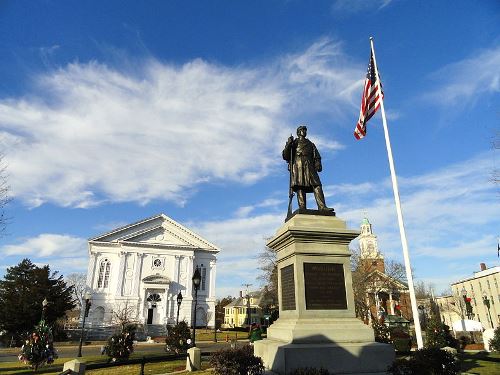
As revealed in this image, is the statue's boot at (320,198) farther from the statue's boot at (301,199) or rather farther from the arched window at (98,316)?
the arched window at (98,316)

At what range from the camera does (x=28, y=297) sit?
45.9 m

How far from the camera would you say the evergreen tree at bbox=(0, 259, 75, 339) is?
45.0m

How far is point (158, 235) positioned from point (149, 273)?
6.43m

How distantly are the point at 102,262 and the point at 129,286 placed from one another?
6.07 m

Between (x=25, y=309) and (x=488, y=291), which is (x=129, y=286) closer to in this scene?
(x=25, y=309)

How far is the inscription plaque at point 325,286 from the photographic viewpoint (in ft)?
29.7

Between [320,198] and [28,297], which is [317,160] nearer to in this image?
[320,198]

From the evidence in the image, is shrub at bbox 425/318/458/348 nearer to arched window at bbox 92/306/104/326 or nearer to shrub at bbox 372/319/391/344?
shrub at bbox 372/319/391/344

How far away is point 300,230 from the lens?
9.35 m

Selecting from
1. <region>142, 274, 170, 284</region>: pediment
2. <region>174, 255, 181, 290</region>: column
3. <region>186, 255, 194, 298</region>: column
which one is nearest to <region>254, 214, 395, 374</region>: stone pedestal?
<region>142, 274, 170, 284</region>: pediment

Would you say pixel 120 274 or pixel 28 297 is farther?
pixel 120 274

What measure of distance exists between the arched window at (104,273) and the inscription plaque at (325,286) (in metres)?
56.2

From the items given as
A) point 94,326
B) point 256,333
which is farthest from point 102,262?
point 256,333

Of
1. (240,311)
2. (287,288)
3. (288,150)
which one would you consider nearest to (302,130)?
(288,150)
